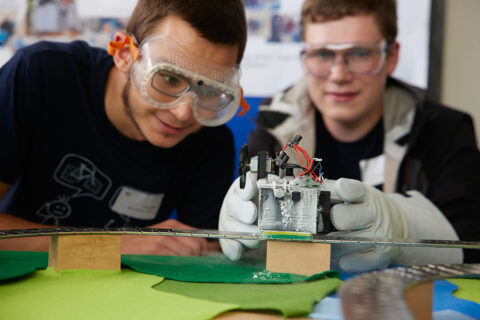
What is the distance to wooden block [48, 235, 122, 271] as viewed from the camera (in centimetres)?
116

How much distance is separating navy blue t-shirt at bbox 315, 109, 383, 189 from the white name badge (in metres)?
0.92

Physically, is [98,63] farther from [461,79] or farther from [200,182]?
[461,79]

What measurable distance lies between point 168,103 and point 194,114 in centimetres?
11

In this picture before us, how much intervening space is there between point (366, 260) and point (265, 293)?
434mm

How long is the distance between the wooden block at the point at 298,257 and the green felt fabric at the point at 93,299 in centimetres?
29

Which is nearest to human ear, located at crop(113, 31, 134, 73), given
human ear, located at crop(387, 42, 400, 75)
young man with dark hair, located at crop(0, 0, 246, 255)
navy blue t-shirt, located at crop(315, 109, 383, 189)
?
young man with dark hair, located at crop(0, 0, 246, 255)

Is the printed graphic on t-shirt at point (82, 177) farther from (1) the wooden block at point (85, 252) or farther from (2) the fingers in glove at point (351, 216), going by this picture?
(2) the fingers in glove at point (351, 216)

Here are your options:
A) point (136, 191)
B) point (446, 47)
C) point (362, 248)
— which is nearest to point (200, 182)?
point (136, 191)

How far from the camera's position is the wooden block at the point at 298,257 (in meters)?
1.18

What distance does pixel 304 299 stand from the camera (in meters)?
0.93

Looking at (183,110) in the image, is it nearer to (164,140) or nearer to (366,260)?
(164,140)

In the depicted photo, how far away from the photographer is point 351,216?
51.8 inches

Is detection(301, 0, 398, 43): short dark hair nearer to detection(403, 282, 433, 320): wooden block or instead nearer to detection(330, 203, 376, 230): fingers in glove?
detection(330, 203, 376, 230): fingers in glove

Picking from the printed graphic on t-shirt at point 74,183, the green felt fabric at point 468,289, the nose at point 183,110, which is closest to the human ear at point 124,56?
the nose at point 183,110
